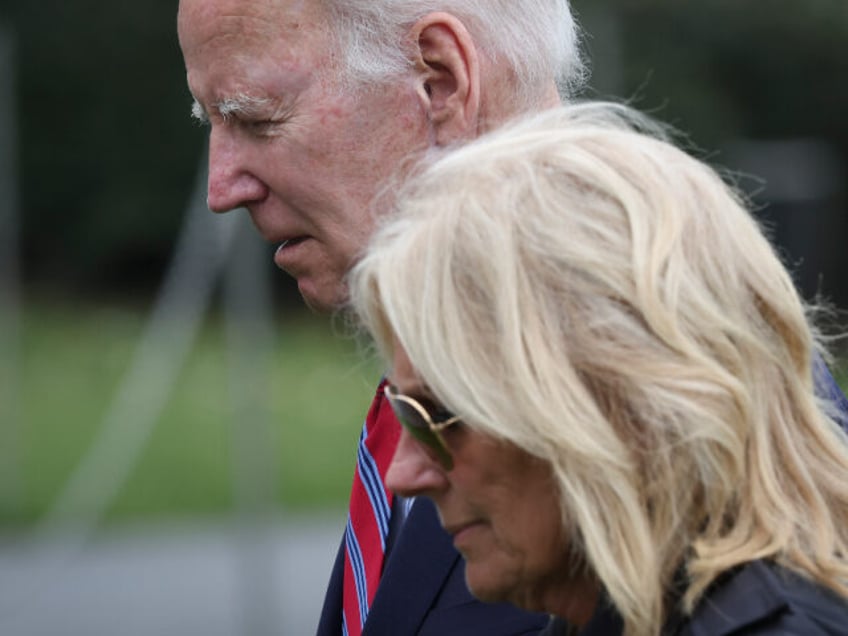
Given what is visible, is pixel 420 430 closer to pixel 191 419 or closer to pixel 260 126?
pixel 260 126

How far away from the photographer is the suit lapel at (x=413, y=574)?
2266 millimetres

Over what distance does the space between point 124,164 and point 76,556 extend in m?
18.2

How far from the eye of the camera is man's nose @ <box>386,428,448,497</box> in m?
1.94

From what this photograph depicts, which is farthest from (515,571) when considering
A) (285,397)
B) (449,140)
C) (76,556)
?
(285,397)

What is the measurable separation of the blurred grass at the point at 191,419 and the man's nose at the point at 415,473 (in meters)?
6.58

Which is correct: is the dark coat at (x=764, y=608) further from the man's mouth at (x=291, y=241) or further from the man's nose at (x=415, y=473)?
the man's mouth at (x=291, y=241)

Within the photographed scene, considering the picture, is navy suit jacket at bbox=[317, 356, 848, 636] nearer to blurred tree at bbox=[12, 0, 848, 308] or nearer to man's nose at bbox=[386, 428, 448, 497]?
man's nose at bbox=[386, 428, 448, 497]

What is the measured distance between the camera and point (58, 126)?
28.2m

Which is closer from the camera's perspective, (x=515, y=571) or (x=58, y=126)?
(x=515, y=571)

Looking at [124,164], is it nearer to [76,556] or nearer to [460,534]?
[76,556]

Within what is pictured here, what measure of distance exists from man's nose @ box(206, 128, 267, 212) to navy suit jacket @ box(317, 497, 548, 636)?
568mm

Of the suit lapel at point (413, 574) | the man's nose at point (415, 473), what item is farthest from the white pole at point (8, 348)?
the man's nose at point (415, 473)

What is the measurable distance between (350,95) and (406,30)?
131mm

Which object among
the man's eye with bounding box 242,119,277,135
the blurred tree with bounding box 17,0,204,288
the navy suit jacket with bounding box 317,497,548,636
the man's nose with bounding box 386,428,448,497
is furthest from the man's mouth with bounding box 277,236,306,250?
the blurred tree with bounding box 17,0,204,288
